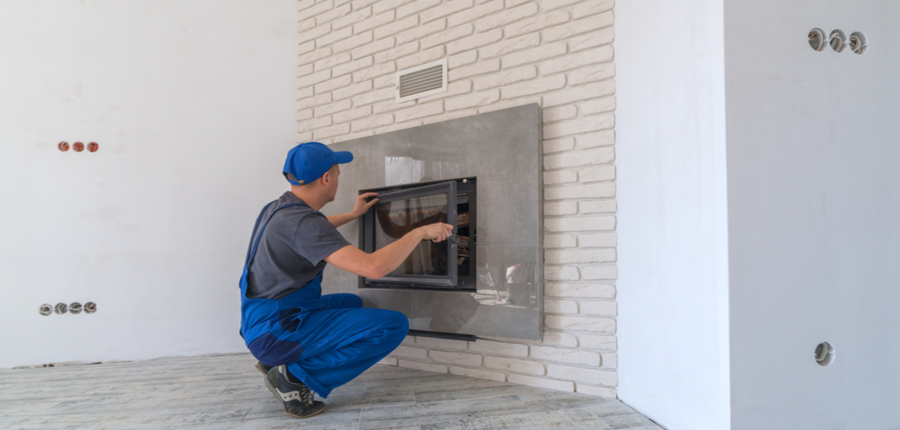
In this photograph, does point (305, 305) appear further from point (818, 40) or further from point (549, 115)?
point (818, 40)

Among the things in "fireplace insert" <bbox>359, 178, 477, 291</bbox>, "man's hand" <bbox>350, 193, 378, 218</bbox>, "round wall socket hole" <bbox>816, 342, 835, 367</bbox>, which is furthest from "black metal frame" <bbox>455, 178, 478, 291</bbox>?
"round wall socket hole" <bbox>816, 342, 835, 367</bbox>

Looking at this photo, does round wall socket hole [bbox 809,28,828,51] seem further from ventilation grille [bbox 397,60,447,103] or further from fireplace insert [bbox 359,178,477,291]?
ventilation grille [bbox 397,60,447,103]

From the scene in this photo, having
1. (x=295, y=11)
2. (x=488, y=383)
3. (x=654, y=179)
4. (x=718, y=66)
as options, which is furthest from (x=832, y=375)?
(x=295, y=11)

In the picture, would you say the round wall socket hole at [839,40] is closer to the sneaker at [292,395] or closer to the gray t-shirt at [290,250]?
the gray t-shirt at [290,250]

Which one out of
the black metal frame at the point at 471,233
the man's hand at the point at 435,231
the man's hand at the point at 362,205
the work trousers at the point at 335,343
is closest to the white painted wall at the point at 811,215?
the man's hand at the point at 435,231

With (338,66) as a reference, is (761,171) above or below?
below

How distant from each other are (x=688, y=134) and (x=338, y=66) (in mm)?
2359

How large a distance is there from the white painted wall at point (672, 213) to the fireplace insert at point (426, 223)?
0.77 meters

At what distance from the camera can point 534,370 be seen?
2.36 m

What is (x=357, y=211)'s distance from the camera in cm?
280

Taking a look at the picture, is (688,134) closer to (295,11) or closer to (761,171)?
(761,171)

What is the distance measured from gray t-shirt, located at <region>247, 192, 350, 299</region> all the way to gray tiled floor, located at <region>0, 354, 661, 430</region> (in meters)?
0.56

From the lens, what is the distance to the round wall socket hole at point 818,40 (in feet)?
5.04

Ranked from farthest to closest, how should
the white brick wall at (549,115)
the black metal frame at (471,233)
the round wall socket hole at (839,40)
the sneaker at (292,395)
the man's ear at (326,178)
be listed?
the black metal frame at (471,233) < the man's ear at (326,178) < the white brick wall at (549,115) < the sneaker at (292,395) < the round wall socket hole at (839,40)
